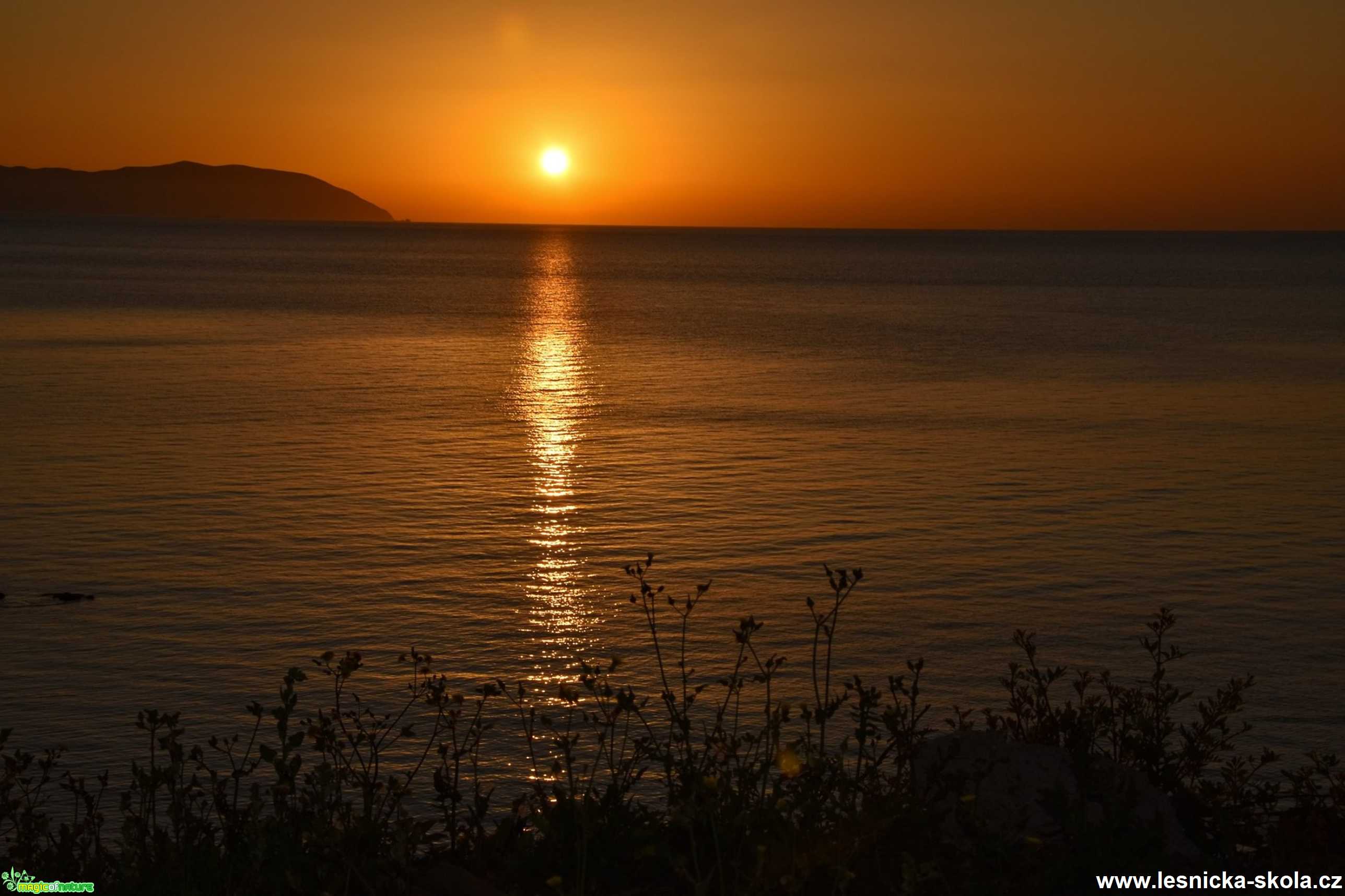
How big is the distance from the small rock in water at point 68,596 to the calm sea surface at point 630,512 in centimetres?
11

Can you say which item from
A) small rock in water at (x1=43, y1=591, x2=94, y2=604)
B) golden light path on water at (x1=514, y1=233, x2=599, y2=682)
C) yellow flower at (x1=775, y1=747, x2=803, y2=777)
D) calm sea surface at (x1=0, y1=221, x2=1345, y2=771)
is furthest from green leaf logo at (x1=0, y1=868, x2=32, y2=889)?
small rock in water at (x1=43, y1=591, x2=94, y2=604)

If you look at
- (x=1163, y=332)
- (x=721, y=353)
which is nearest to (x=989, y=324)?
(x=1163, y=332)

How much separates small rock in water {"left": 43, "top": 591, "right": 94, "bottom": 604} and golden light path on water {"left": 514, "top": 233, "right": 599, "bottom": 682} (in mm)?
4964

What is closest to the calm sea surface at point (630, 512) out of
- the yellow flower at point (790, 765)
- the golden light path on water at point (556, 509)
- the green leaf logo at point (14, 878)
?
the golden light path on water at point (556, 509)

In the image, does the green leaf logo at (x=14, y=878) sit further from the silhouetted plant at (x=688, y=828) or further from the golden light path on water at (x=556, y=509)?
the golden light path on water at (x=556, y=509)

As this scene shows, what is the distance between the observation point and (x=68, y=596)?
50.0 ft

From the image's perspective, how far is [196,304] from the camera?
77.8 m

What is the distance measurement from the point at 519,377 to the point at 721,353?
11876 millimetres

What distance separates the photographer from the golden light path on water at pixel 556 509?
1427 cm

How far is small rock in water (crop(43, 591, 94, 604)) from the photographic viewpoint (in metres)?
15.2

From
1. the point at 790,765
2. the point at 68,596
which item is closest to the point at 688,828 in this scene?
the point at 790,765

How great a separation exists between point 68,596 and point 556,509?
7.66 meters

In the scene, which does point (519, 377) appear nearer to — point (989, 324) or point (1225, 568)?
point (1225, 568)

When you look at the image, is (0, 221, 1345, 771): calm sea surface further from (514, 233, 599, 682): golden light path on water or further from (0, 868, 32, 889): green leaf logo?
(0, 868, 32, 889): green leaf logo
